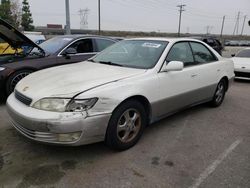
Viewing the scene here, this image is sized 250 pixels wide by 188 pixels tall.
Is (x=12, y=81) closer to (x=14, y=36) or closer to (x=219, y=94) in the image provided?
(x=14, y=36)

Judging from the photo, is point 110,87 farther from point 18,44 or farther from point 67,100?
point 18,44

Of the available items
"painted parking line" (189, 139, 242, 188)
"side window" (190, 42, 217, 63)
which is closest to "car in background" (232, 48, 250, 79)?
"side window" (190, 42, 217, 63)

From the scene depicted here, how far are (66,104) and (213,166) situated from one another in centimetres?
187

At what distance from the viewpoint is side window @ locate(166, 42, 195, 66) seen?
3896mm

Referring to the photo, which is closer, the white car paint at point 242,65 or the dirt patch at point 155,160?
the dirt patch at point 155,160

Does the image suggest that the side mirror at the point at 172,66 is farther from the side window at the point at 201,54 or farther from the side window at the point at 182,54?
the side window at the point at 201,54

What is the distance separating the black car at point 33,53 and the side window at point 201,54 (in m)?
2.75

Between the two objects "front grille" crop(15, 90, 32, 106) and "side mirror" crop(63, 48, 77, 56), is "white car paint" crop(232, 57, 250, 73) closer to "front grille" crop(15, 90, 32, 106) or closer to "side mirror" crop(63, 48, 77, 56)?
"side mirror" crop(63, 48, 77, 56)

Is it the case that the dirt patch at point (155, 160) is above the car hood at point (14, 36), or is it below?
below

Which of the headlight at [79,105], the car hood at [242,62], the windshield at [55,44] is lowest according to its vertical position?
the car hood at [242,62]

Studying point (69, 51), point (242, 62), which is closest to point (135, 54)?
point (69, 51)

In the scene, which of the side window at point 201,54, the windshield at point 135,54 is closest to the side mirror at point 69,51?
the windshield at point 135,54

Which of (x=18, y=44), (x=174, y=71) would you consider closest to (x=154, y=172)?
(x=174, y=71)

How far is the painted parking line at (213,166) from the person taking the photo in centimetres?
262
